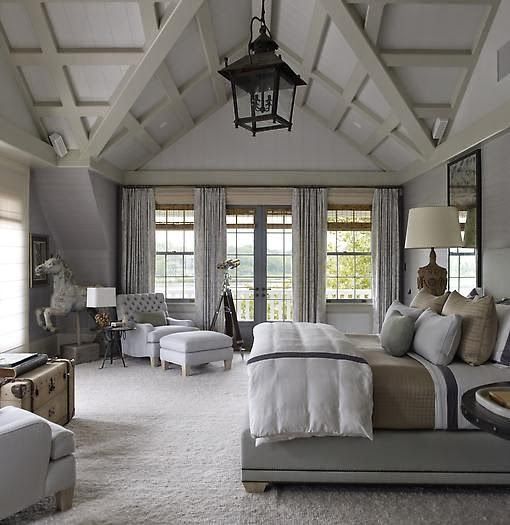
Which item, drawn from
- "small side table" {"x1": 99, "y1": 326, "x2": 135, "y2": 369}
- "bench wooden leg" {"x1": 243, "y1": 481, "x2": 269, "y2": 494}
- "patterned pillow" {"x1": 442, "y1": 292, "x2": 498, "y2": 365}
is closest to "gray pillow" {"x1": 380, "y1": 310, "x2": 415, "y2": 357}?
"patterned pillow" {"x1": 442, "y1": 292, "x2": 498, "y2": 365}

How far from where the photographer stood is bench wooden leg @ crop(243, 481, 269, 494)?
3213 millimetres

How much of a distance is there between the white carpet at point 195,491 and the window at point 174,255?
12.0ft

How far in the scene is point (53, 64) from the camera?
5.45 metres

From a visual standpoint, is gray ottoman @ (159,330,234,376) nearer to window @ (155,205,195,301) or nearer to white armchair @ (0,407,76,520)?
window @ (155,205,195,301)

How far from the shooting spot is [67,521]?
9.43 feet

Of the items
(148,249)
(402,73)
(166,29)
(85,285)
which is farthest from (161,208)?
(402,73)

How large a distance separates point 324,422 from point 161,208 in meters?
5.90

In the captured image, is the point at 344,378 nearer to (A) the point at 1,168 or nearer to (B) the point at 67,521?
(B) the point at 67,521

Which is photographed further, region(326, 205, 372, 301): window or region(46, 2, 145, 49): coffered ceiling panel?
region(326, 205, 372, 301): window

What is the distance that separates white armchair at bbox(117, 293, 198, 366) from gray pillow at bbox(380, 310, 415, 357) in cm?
376

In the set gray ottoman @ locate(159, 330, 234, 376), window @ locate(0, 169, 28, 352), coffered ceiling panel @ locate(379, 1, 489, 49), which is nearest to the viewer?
coffered ceiling panel @ locate(379, 1, 489, 49)

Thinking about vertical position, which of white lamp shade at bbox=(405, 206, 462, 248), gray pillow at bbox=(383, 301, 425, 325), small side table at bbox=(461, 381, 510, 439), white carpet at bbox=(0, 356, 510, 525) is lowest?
white carpet at bbox=(0, 356, 510, 525)

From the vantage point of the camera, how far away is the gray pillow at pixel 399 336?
3.75 m

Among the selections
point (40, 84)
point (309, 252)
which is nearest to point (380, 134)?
point (309, 252)
